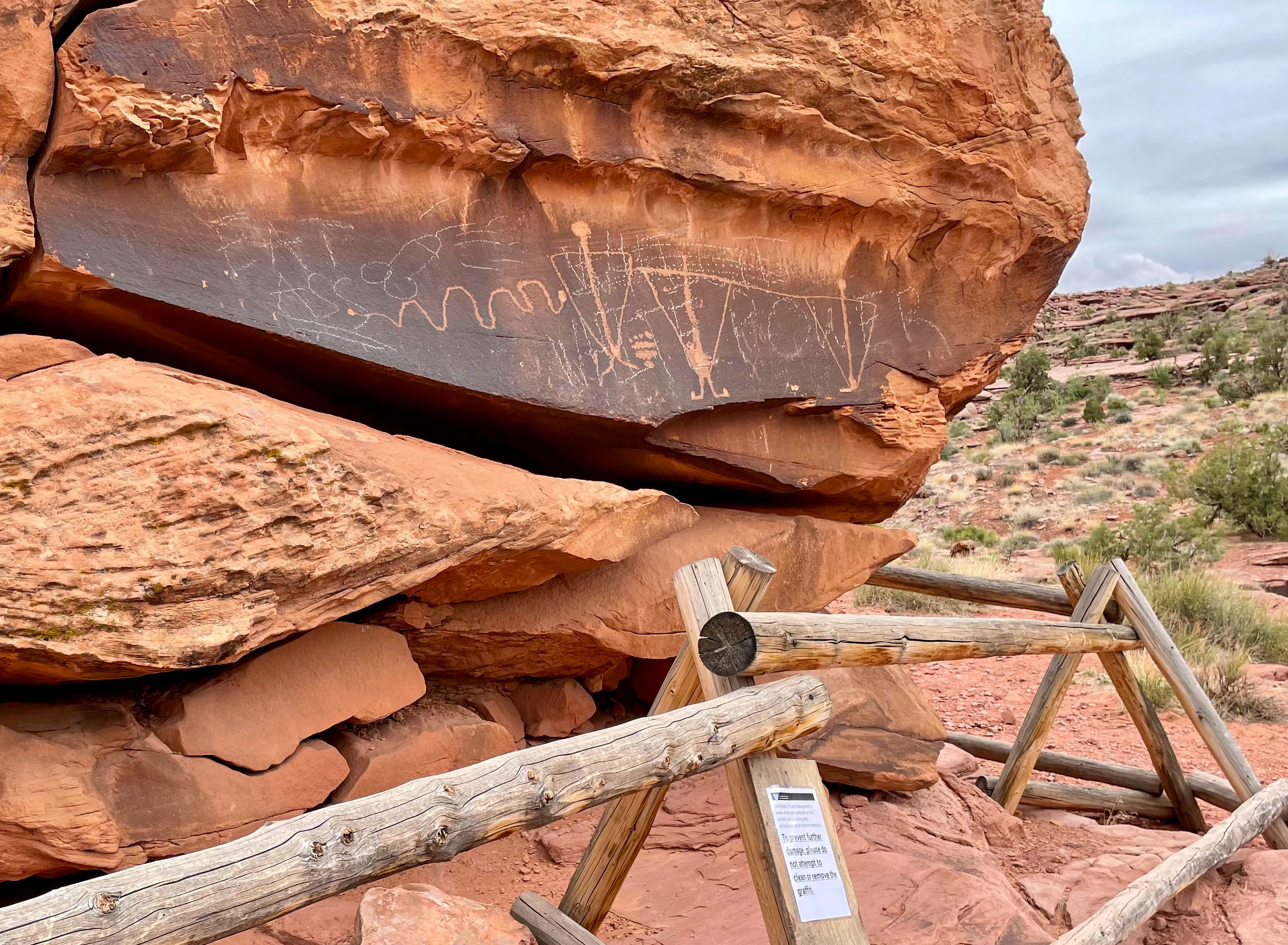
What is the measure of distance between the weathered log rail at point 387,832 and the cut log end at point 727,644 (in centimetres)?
10

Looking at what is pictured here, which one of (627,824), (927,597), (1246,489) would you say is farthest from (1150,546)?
(627,824)

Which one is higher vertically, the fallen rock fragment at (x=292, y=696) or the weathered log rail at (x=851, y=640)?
the weathered log rail at (x=851, y=640)

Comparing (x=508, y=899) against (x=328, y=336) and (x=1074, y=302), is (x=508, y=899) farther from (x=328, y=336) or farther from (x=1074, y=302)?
(x=1074, y=302)

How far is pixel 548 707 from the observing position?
484cm

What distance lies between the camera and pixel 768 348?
4.84 meters

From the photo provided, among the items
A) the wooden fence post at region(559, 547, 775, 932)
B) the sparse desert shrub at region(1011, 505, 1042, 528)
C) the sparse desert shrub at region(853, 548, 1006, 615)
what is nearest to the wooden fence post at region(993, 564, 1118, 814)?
the wooden fence post at region(559, 547, 775, 932)

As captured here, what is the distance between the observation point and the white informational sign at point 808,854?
2861mm

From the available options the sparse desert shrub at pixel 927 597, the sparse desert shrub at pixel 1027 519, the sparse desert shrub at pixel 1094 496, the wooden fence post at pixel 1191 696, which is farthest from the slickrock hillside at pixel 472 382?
the sparse desert shrub at pixel 1094 496

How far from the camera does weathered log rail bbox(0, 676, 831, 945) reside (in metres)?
1.65

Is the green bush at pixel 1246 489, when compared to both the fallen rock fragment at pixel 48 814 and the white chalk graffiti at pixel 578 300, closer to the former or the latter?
the white chalk graffiti at pixel 578 300

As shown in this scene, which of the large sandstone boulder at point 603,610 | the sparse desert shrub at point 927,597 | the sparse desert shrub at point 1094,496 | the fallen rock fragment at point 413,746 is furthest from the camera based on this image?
the sparse desert shrub at point 1094,496

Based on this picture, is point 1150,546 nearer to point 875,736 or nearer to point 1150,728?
point 1150,728

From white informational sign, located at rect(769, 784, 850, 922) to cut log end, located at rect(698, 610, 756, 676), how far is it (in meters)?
0.38

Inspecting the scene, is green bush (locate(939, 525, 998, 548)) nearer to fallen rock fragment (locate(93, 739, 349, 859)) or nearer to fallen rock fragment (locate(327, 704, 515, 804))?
fallen rock fragment (locate(327, 704, 515, 804))
